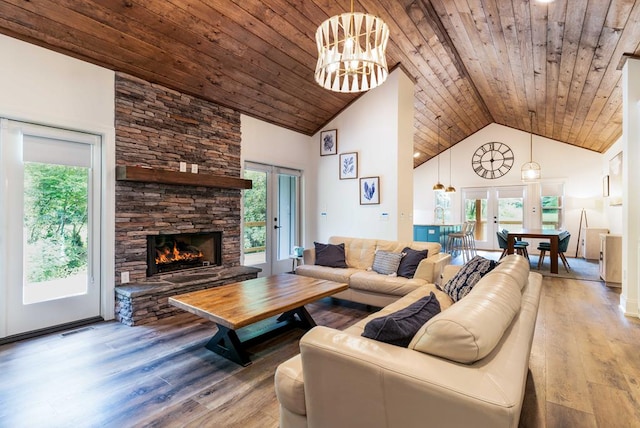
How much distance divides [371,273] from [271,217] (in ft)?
7.66

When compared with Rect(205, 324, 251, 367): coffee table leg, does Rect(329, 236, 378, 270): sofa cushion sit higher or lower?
higher

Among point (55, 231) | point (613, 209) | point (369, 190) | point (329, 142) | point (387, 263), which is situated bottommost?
point (387, 263)

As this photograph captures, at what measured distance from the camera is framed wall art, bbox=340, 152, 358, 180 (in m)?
5.55

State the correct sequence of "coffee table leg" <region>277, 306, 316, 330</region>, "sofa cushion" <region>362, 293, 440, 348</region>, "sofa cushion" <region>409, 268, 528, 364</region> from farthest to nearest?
1. "coffee table leg" <region>277, 306, 316, 330</region>
2. "sofa cushion" <region>362, 293, 440, 348</region>
3. "sofa cushion" <region>409, 268, 528, 364</region>

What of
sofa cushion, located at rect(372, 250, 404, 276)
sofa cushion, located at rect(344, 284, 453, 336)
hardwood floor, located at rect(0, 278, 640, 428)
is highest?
sofa cushion, located at rect(372, 250, 404, 276)

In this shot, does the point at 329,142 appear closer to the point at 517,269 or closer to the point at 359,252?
the point at 359,252

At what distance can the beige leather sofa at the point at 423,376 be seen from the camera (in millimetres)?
1006

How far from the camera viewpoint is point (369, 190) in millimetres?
5371

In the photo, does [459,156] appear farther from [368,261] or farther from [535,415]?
[535,415]

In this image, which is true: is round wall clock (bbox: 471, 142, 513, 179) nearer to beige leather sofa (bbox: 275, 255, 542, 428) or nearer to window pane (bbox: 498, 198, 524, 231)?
window pane (bbox: 498, 198, 524, 231)

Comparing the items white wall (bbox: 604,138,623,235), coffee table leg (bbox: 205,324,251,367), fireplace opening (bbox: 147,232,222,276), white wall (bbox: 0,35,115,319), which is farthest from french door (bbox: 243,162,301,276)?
white wall (bbox: 604,138,623,235)

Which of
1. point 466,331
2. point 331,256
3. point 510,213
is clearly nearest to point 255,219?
point 331,256

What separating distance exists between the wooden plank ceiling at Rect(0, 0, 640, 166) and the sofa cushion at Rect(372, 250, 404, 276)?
277cm

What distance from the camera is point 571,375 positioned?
7.70 feet
